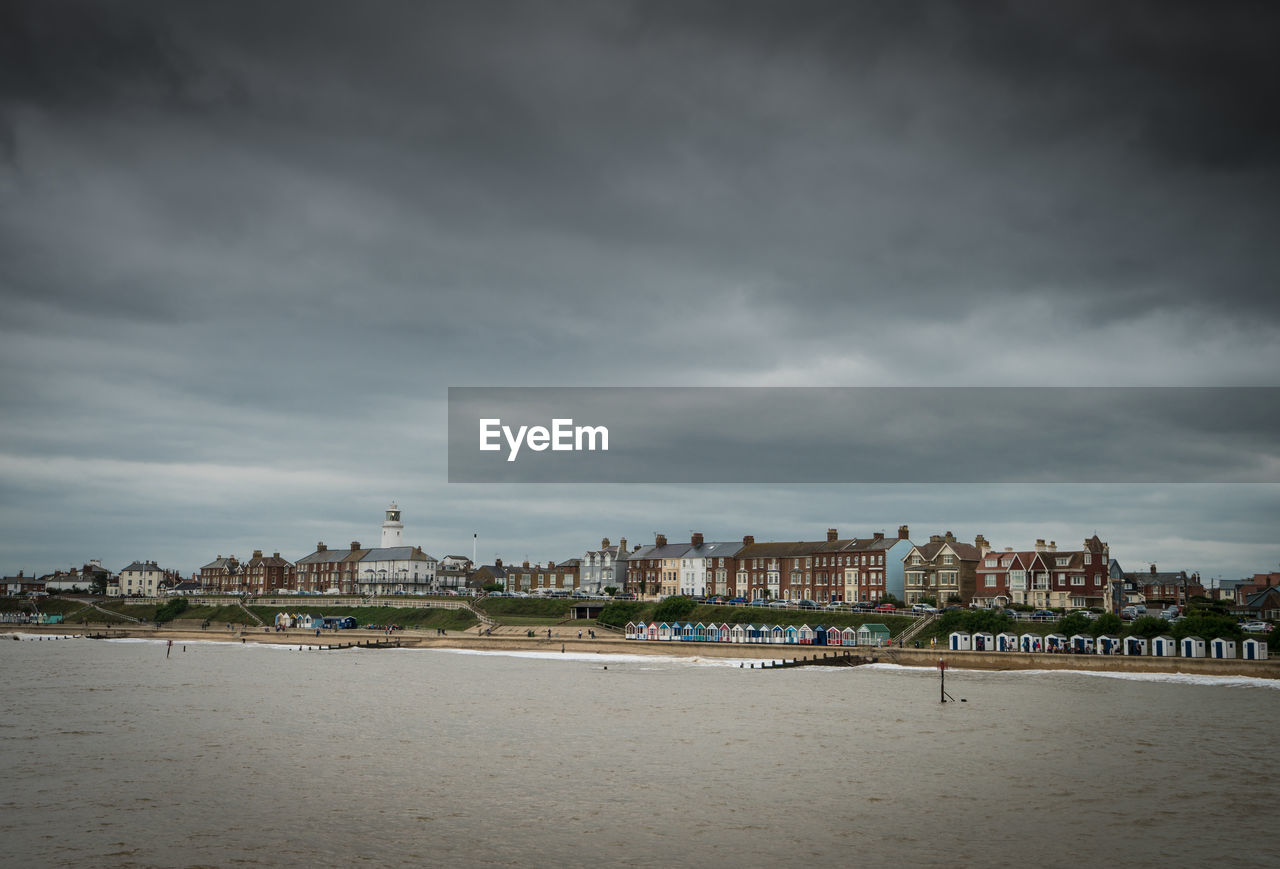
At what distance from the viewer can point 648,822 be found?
1002 inches

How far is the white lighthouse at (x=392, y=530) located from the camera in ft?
619

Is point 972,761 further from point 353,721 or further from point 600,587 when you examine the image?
point 600,587

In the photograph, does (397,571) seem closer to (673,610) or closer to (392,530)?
(392,530)

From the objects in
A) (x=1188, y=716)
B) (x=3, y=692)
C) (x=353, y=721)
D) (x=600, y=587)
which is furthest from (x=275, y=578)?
(x=1188, y=716)

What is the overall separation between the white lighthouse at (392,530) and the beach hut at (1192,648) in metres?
148

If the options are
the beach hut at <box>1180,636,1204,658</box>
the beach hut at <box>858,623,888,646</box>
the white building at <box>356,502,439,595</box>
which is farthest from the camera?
the white building at <box>356,502,439,595</box>

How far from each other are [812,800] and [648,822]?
555 centimetres

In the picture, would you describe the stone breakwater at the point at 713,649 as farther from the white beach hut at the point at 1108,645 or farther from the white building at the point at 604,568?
the white building at the point at 604,568

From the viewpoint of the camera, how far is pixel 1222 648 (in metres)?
65.1

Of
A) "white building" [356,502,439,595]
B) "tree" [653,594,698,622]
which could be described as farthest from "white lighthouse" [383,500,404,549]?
"tree" [653,594,698,622]

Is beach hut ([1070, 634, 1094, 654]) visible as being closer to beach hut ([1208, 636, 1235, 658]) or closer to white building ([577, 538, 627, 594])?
beach hut ([1208, 636, 1235, 658])

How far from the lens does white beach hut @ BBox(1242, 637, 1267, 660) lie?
6362 cm

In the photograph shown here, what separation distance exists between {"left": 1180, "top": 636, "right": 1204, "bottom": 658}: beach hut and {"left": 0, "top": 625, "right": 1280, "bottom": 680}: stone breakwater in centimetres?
83

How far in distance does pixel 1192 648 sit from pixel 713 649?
3914 centimetres
